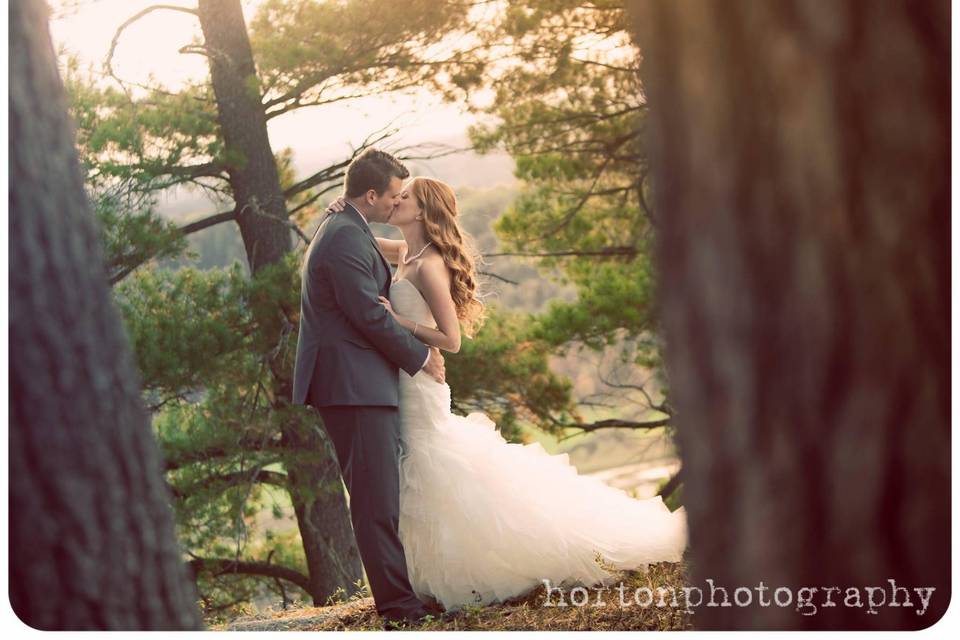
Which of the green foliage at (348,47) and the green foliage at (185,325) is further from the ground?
the green foliage at (348,47)

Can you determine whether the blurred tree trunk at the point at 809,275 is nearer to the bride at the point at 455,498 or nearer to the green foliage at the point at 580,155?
the bride at the point at 455,498

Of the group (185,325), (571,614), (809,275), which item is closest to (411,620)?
(571,614)

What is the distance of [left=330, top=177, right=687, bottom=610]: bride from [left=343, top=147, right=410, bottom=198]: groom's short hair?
0.08 metres

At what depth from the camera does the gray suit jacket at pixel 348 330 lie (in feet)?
13.4

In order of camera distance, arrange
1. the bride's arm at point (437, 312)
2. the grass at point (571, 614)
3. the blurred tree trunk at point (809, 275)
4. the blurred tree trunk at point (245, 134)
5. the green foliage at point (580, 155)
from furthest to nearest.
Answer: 1. the green foliage at point (580, 155)
2. the blurred tree trunk at point (245, 134)
3. the bride's arm at point (437, 312)
4. the grass at point (571, 614)
5. the blurred tree trunk at point (809, 275)

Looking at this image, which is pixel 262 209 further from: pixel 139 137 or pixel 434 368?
pixel 434 368

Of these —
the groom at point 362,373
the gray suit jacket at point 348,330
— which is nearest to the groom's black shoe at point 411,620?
the groom at point 362,373

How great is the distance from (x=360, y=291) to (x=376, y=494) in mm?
755

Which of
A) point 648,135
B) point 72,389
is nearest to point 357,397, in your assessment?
point 72,389

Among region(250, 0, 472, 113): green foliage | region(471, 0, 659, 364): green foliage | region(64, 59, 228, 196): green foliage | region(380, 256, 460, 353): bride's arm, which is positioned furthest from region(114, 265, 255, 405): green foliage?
region(380, 256, 460, 353): bride's arm

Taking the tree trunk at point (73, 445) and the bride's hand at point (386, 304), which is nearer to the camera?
the tree trunk at point (73, 445)

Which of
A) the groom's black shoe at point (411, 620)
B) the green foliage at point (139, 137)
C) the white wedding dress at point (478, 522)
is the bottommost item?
the groom's black shoe at point (411, 620)

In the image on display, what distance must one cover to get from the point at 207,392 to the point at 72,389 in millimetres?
6194

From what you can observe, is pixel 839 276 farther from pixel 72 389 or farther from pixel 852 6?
pixel 72 389
